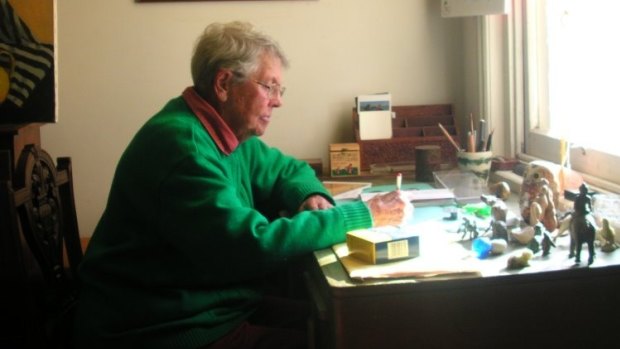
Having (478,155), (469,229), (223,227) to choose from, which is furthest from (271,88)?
(478,155)

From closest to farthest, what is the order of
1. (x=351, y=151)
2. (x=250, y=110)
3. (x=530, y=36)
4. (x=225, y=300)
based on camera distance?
(x=225, y=300), (x=250, y=110), (x=530, y=36), (x=351, y=151)

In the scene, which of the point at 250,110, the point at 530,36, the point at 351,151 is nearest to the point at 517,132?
the point at 530,36

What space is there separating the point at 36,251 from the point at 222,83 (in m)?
0.57

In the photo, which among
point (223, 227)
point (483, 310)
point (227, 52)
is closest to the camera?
point (483, 310)

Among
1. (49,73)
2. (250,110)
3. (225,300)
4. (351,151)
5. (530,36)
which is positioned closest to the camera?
(225,300)

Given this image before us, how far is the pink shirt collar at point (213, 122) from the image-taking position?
147cm

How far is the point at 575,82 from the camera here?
187cm

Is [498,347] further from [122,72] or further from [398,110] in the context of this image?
[122,72]

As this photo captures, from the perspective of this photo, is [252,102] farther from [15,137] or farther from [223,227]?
[15,137]

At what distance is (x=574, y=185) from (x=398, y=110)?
826 mm

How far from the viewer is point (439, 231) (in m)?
1.45

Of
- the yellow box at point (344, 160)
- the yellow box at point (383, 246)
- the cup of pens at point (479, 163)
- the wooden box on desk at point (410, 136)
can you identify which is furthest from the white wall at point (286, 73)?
the yellow box at point (383, 246)

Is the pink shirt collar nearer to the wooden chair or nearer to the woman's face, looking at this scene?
the woman's face

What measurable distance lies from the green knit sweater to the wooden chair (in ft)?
0.36
